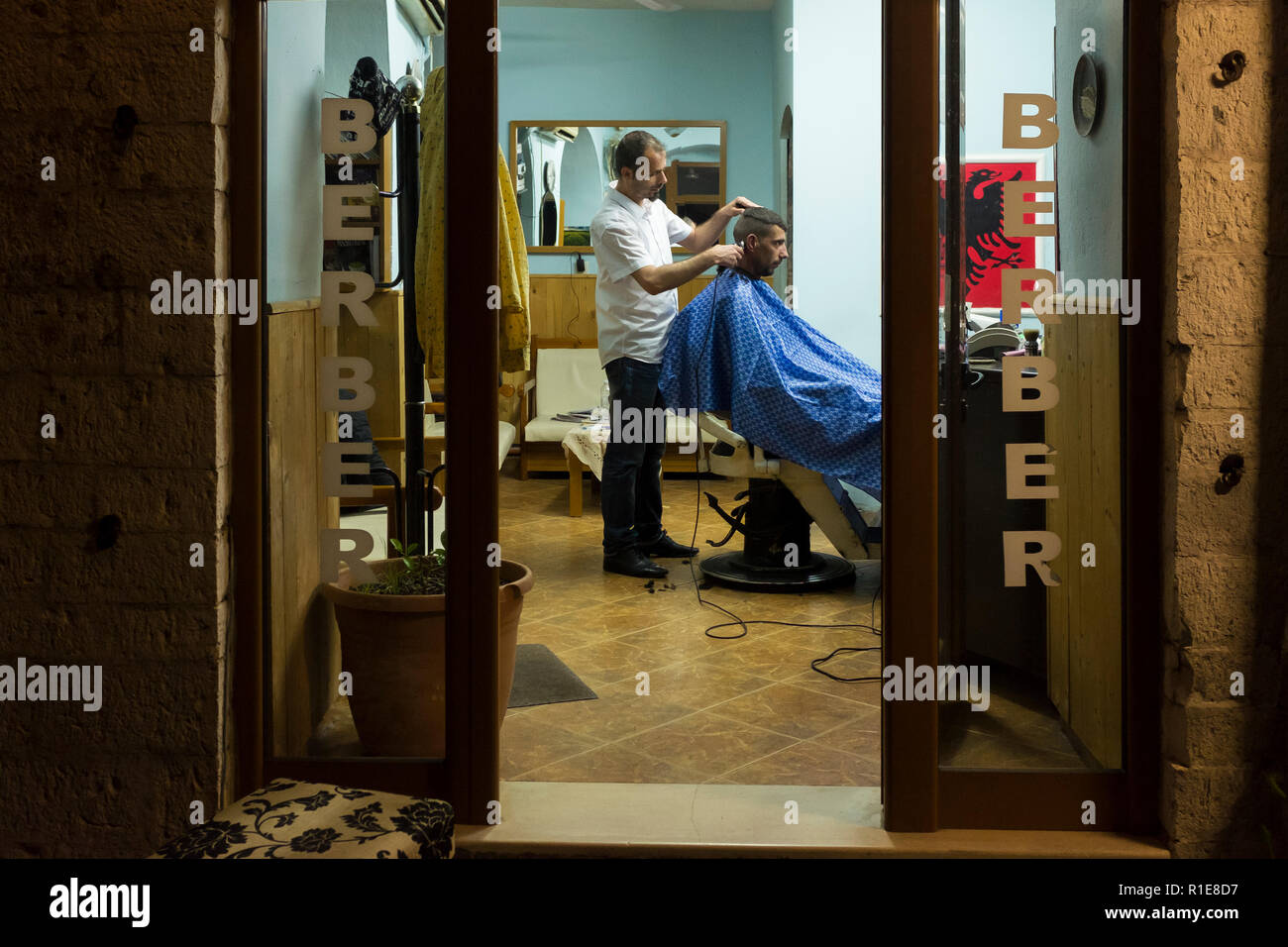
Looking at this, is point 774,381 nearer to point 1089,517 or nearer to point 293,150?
point 1089,517

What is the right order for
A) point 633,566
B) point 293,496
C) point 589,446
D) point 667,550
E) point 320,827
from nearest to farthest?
1. point 320,827
2. point 293,496
3. point 633,566
4. point 667,550
5. point 589,446

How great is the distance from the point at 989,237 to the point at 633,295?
2.25 meters

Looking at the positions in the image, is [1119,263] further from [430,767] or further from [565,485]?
[565,485]

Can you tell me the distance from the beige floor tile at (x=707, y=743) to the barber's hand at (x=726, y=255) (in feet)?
6.34

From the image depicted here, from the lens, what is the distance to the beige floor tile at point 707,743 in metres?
2.75

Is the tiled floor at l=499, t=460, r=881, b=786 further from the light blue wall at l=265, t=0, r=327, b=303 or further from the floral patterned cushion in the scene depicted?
the light blue wall at l=265, t=0, r=327, b=303

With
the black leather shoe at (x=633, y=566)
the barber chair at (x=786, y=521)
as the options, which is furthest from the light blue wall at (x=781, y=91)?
the black leather shoe at (x=633, y=566)

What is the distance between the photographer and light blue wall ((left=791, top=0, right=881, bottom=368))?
5926mm

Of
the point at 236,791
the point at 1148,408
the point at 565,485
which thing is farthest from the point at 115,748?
the point at 565,485

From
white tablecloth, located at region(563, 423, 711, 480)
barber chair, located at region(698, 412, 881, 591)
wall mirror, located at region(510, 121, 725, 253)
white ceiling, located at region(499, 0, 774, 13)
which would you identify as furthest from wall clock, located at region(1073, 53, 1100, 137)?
white ceiling, located at region(499, 0, 774, 13)

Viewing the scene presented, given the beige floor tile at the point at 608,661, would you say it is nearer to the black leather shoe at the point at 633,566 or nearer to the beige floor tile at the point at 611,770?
the beige floor tile at the point at 611,770

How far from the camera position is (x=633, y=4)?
718 centimetres

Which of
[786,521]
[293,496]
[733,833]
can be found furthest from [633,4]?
[733,833]
